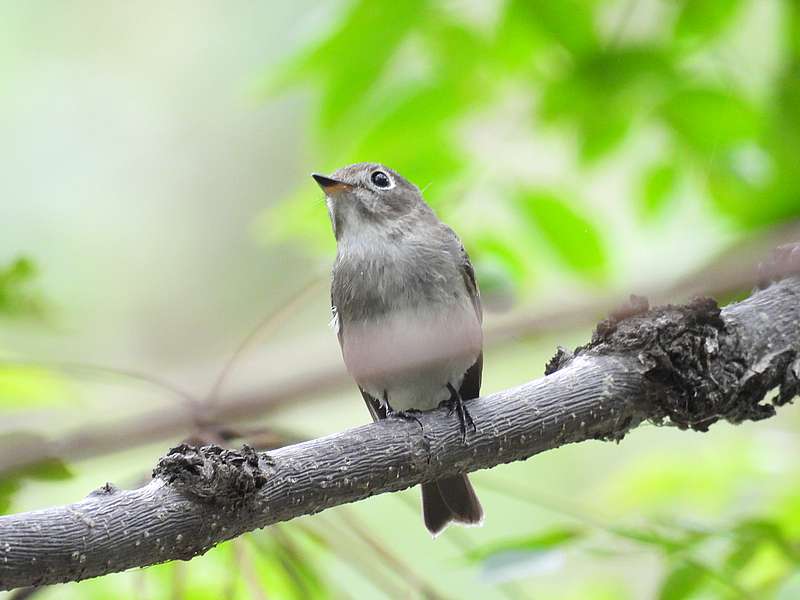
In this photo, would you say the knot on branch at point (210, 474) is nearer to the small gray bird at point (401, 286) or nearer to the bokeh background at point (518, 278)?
the bokeh background at point (518, 278)

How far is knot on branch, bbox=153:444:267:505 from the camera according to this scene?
223 centimetres

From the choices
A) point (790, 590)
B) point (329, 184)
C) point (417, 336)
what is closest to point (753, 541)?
point (790, 590)

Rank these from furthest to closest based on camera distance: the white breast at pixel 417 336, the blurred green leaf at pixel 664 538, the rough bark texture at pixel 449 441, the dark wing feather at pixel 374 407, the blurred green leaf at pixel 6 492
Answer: the dark wing feather at pixel 374 407
the white breast at pixel 417 336
the blurred green leaf at pixel 664 538
the blurred green leaf at pixel 6 492
the rough bark texture at pixel 449 441

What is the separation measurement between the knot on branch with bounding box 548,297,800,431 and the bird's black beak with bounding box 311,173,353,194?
1668mm

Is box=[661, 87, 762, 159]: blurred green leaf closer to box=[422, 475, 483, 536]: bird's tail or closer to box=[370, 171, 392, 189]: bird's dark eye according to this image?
box=[370, 171, 392, 189]: bird's dark eye

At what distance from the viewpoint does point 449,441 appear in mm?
2686

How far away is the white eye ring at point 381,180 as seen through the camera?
471cm

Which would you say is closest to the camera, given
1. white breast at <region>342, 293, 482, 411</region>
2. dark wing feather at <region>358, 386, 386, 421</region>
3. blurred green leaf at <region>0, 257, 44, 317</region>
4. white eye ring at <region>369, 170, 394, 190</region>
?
blurred green leaf at <region>0, 257, 44, 317</region>

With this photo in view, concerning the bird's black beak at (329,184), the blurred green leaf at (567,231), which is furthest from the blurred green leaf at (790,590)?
the bird's black beak at (329,184)

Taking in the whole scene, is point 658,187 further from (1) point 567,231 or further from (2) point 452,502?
(2) point 452,502

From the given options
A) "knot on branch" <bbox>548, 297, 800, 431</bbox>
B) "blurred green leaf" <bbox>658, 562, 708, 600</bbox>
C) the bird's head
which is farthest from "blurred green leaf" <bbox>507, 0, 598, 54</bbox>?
"blurred green leaf" <bbox>658, 562, 708, 600</bbox>

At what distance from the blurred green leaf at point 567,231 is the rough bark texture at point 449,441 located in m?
1.19

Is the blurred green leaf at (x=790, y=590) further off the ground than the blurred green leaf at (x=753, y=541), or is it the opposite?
the blurred green leaf at (x=753, y=541)

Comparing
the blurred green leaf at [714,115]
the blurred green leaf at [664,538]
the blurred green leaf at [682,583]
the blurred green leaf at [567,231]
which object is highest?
the blurred green leaf at [714,115]
